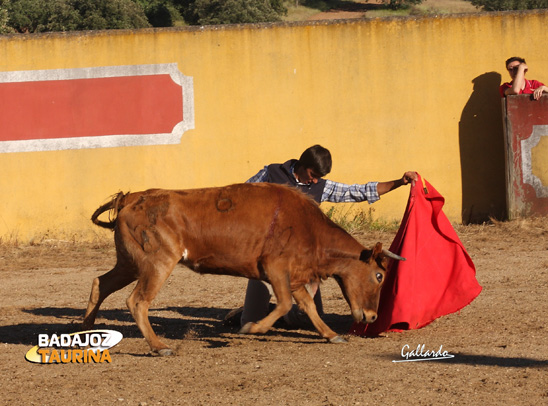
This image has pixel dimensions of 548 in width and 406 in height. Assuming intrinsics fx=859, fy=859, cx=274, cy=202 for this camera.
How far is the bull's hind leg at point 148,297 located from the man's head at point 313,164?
1.36 m

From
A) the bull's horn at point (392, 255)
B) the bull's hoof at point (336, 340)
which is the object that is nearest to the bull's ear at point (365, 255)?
the bull's horn at point (392, 255)

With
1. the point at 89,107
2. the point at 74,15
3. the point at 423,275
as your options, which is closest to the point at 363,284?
the point at 423,275

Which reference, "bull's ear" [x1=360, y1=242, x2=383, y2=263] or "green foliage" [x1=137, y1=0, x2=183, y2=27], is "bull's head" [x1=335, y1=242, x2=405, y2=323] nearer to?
"bull's ear" [x1=360, y1=242, x2=383, y2=263]

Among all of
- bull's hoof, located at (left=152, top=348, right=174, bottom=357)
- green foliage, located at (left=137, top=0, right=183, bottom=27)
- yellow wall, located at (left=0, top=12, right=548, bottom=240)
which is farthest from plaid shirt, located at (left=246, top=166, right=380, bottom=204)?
green foliage, located at (left=137, top=0, right=183, bottom=27)

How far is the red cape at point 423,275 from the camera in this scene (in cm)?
709

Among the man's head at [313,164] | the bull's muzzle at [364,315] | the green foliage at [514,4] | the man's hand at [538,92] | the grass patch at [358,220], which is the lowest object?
the grass patch at [358,220]

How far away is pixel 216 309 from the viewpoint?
8547mm

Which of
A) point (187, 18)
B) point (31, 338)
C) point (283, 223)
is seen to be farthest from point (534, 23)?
point (187, 18)

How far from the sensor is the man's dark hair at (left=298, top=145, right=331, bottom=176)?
22.7ft

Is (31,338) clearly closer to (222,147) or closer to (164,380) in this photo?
(164,380)

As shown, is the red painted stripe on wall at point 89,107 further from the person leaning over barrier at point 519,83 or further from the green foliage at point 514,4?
the green foliage at point 514,4

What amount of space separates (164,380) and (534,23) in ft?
30.3

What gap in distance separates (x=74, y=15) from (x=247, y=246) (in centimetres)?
2761

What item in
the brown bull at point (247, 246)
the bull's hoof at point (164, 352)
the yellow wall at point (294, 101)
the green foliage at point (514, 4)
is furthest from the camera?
the green foliage at point (514, 4)
